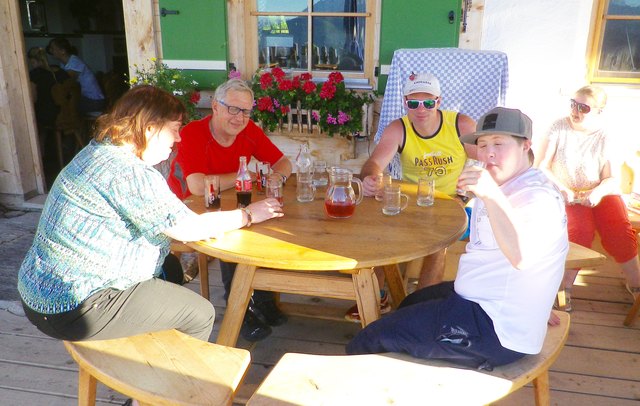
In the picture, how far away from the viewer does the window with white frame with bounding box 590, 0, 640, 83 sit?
3580 millimetres

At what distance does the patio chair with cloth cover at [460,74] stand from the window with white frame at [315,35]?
49 cm

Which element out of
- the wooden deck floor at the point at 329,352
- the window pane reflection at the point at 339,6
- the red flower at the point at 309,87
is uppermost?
the window pane reflection at the point at 339,6

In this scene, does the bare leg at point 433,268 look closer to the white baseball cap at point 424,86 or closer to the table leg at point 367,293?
the table leg at point 367,293

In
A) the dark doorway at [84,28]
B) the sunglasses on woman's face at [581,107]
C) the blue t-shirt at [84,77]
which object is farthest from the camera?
the dark doorway at [84,28]

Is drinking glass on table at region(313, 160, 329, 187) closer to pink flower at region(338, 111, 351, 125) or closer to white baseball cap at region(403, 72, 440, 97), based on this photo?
white baseball cap at region(403, 72, 440, 97)

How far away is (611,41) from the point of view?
3.64 metres

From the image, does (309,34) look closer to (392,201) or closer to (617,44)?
(617,44)

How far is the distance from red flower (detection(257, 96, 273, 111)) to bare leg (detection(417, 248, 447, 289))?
1.78 m

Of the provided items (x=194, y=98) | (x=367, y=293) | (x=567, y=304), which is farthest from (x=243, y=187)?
(x=194, y=98)

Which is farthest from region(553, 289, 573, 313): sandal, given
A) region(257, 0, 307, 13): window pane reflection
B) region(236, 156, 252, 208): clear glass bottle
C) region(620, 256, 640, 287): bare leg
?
region(257, 0, 307, 13): window pane reflection

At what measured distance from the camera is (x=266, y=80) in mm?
3727

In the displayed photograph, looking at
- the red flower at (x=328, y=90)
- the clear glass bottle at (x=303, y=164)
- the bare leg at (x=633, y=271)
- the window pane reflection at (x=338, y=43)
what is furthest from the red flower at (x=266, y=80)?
the bare leg at (x=633, y=271)

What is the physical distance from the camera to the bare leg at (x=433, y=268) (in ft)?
7.86

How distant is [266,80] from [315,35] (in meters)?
0.60
